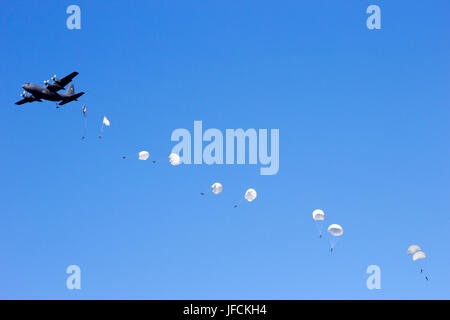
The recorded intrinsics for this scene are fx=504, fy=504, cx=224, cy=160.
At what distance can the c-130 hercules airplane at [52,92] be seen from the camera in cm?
6741

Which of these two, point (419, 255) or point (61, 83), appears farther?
point (61, 83)

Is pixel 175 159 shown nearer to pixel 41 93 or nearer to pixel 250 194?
pixel 250 194

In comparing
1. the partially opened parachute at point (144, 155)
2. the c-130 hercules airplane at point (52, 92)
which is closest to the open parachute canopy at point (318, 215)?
the partially opened parachute at point (144, 155)

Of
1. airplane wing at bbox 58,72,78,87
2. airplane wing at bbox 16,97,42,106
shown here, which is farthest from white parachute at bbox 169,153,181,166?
airplane wing at bbox 16,97,42,106

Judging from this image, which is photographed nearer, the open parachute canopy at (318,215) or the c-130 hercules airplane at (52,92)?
the open parachute canopy at (318,215)

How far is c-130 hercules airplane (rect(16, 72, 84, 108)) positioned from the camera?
67.4 m

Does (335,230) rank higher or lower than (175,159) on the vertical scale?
lower

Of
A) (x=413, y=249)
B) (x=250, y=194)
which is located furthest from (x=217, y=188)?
(x=413, y=249)

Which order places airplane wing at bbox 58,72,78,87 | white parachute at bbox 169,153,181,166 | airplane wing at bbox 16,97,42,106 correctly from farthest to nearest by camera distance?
airplane wing at bbox 16,97,42,106 → airplane wing at bbox 58,72,78,87 → white parachute at bbox 169,153,181,166

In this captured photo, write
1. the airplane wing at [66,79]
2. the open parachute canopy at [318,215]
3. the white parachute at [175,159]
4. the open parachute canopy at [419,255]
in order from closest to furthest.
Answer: the open parachute canopy at [419,255]
the open parachute canopy at [318,215]
the white parachute at [175,159]
the airplane wing at [66,79]

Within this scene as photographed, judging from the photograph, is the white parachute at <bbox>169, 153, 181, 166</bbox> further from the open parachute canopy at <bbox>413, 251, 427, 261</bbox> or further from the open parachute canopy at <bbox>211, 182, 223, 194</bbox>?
the open parachute canopy at <bbox>413, 251, 427, 261</bbox>

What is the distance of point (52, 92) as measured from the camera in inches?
2726

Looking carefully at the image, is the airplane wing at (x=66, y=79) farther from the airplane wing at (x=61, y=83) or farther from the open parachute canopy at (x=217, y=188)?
the open parachute canopy at (x=217, y=188)

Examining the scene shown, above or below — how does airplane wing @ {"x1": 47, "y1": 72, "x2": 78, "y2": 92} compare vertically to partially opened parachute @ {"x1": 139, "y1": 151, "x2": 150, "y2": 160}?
above
